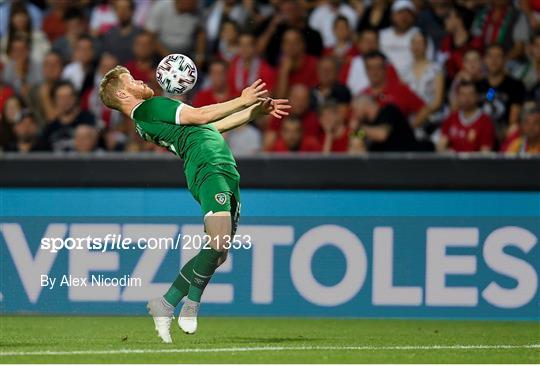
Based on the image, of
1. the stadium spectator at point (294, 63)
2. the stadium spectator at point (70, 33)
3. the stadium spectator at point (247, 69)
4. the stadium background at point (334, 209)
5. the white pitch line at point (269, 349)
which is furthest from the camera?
the stadium spectator at point (70, 33)

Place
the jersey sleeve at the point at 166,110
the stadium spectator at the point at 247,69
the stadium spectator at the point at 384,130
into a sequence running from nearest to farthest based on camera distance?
the jersey sleeve at the point at 166,110 → the stadium spectator at the point at 384,130 → the stadium spectator at the point at 247,69

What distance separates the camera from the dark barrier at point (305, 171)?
35.9 ft

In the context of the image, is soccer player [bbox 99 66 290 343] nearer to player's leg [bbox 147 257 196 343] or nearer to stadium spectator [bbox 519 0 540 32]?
player's leg [bbox 147 257 196 343]

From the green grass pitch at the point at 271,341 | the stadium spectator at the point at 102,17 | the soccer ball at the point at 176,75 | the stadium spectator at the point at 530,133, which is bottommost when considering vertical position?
the green grass pitch at the point at 271,341

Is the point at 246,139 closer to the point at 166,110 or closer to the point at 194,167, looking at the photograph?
the point at 194,167

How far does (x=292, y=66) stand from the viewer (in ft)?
43.0

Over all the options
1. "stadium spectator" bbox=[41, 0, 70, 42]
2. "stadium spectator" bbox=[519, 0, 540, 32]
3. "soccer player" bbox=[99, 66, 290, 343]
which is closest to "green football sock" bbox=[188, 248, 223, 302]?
"soccer player" bbox=[99, 66, 290, 343]

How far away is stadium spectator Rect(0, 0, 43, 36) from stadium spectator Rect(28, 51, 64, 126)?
111 centimetres

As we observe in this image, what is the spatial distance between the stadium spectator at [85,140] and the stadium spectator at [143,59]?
112 cm

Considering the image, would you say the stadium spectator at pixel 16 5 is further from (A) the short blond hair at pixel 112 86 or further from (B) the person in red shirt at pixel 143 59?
(A) the short blond hair at pixel 112 86

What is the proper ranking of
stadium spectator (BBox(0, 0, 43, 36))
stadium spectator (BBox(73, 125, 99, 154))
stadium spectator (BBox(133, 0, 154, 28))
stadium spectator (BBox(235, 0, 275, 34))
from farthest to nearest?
stadium spectator (BBox(0, 0, 43, 36)), stadium spectator (BBox(133, 0, 154, 28)), stadium spectator (BBox(235, 0, 275, 34)), stadium spectator (BBox(73, 125, 99, 154))

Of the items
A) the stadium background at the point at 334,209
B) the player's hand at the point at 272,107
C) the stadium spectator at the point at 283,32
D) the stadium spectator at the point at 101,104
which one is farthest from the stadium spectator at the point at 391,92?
the player's hand at the point at 272,107

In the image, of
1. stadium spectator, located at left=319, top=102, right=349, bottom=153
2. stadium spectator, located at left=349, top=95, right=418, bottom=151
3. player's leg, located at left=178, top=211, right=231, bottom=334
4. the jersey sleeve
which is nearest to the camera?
the jersey sleeve

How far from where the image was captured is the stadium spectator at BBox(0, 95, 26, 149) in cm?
1274
